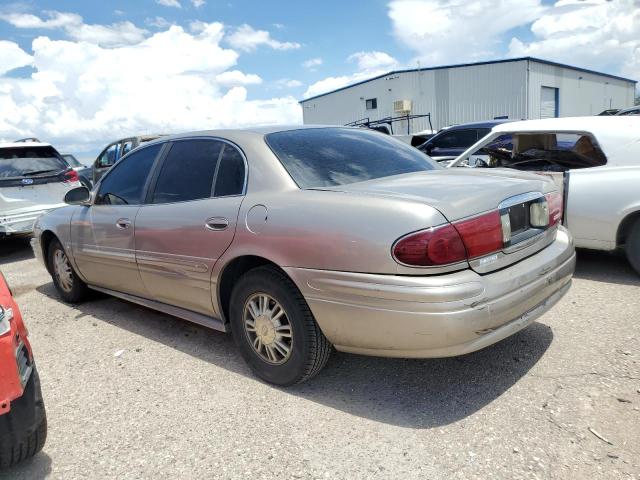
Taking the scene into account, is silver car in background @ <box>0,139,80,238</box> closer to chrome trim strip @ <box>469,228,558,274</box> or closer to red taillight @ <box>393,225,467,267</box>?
red taillight @ <box>393,225,467,267</box>

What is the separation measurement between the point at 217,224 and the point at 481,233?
157 cm

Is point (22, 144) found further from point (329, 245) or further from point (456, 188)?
point (456, 188)

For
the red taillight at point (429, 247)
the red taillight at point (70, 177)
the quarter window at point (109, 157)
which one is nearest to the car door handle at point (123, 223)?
the red taillight at point (429, 247)

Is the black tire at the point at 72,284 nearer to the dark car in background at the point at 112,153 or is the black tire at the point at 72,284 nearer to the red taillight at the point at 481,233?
the red taillight at the point at 481,233

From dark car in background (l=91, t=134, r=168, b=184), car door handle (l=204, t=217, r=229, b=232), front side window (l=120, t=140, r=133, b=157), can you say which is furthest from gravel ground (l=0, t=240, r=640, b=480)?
front side window (l=120, t=140, r=133, b=157)

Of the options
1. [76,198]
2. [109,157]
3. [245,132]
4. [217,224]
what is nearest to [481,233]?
[217,224]

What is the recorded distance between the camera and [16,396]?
2084 millimetres

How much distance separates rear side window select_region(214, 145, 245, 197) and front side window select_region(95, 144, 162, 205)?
89cm

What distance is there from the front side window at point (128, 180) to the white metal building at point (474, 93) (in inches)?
1048

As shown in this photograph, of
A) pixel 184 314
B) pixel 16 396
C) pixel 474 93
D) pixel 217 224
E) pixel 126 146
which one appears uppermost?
pixel 474 93

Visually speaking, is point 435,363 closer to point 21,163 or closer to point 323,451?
point 323,451

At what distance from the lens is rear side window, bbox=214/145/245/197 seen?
3.09m

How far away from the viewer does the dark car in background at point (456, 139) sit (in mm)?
10188

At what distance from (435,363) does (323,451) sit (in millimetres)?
1100
